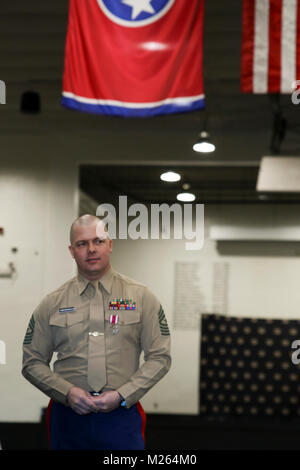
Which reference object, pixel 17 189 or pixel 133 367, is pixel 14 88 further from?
pixel 133 367

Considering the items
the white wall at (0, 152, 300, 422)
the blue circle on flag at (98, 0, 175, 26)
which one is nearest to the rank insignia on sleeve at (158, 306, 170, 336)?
the blue circle on flag at (98, 0, 175, 26)

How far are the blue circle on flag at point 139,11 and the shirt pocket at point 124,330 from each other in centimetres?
166

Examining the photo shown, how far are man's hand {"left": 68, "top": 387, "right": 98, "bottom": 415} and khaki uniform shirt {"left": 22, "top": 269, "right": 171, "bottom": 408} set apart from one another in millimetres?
133

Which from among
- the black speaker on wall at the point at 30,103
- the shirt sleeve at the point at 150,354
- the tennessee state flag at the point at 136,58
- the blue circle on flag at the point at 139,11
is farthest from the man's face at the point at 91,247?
the black speaker on wall at the point at 30,103

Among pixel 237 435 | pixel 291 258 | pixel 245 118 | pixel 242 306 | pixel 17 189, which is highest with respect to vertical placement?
pixel 245 118

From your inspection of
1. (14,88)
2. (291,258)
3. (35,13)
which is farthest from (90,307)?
(291,258)

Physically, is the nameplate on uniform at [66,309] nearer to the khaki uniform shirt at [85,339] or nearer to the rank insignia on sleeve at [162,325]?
the khaki uniform shirt at [85,339]

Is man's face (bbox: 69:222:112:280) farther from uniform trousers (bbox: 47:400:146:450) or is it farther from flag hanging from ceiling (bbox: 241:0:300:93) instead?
flag hanging from ceiling (bbox: 241:0:300:93)

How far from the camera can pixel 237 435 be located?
6223 millimetres

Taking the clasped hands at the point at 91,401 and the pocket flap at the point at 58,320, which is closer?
the clasped hands at the point at 91,401

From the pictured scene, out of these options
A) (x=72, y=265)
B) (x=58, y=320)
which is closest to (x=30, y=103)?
(x=72, y=265)

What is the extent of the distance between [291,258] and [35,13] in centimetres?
415

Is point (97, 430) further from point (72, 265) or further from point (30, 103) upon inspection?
point (72, 265)

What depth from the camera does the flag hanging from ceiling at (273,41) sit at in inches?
129
